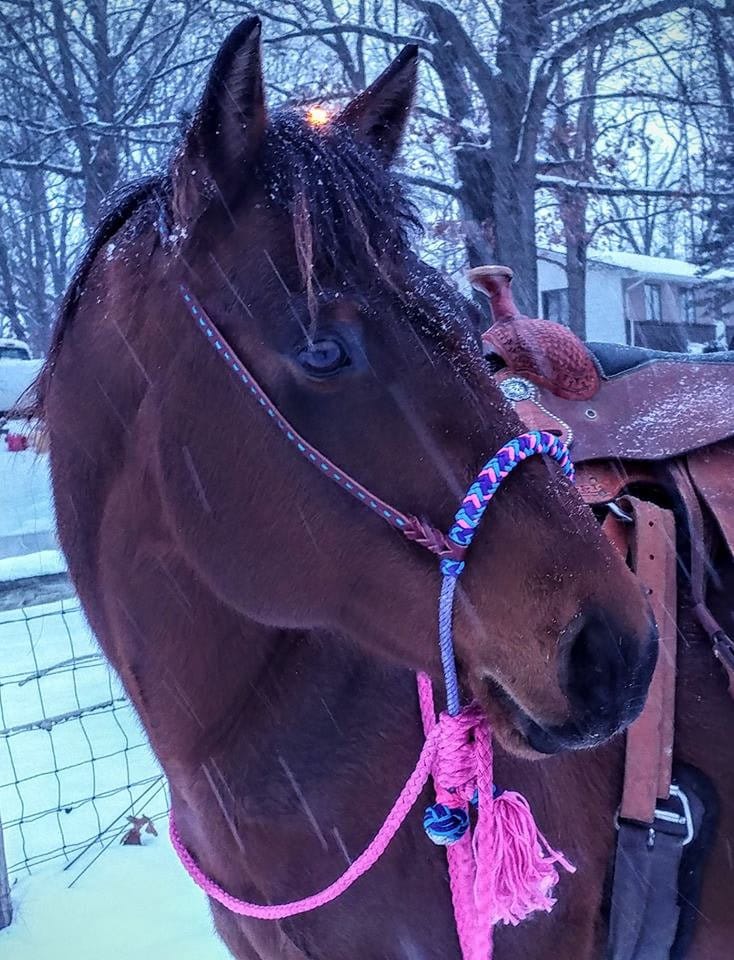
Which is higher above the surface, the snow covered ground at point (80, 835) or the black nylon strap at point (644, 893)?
the black nylon strap at point (644, 893)

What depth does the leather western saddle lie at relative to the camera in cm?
168

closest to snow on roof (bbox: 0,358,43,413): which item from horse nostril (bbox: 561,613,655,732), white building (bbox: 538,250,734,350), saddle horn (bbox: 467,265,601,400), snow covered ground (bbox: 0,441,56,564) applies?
snow covered ground (bbox: 0,441,56,564)

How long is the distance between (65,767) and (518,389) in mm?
3391

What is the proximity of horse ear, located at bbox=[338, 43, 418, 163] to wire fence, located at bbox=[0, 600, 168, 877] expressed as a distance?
2464 millimetres

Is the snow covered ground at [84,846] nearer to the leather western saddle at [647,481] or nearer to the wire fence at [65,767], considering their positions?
the wire fence at [65,767]

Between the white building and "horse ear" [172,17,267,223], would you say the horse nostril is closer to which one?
"horse ear" [172,17,267,223]

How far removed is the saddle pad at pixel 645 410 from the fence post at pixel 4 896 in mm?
2755

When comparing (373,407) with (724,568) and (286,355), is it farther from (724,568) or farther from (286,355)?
(724,568)

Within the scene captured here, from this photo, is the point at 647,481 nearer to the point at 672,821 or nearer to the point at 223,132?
the point at 672,821

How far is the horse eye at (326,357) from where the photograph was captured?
4.56 feet

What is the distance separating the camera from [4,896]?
11.0 ft

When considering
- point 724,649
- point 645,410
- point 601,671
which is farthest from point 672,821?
point 645,410

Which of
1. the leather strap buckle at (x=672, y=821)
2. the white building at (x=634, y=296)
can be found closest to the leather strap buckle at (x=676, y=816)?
the leather strap buckle at (x=672, y=821)

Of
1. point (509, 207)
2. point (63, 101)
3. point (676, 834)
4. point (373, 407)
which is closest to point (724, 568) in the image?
point (676, 834)
